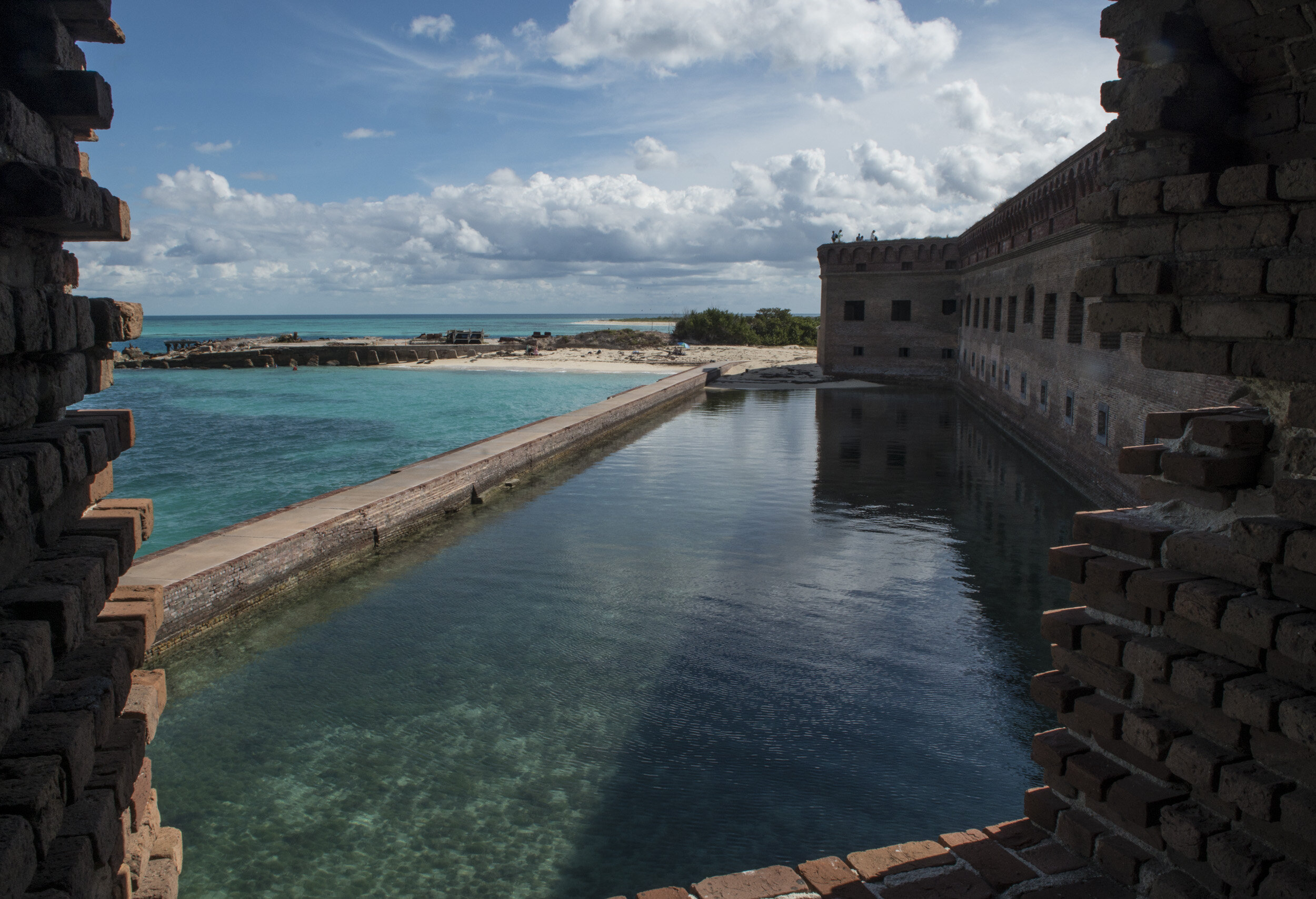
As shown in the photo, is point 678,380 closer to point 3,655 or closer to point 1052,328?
point 1052,328

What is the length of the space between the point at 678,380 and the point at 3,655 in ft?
100

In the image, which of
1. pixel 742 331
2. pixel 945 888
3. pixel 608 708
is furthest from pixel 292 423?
pixel 742 331

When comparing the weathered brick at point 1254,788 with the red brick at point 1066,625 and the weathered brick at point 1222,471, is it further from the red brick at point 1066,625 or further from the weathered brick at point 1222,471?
the weathered brick at point 1222,471

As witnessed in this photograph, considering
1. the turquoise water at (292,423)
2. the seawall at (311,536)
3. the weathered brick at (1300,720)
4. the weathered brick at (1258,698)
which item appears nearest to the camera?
the weathered brick at (1300,720)

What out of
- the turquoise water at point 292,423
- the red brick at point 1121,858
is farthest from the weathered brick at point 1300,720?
the turquoise water at point 292,423

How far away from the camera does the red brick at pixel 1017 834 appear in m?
3.70

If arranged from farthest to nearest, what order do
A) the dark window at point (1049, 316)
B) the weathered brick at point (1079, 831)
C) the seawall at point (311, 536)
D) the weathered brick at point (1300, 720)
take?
the dark window at point (1049, 316)
the seawall at point (311, 536)
the weathered brick at point (1079, 831)
the weathered brick at point (1300, 720)

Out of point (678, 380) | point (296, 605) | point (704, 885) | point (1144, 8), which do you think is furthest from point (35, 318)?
point (678, 380)

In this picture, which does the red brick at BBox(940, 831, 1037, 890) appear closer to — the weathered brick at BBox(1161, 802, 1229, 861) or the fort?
the fort

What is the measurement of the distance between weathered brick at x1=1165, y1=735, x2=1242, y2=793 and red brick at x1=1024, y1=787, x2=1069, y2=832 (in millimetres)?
682

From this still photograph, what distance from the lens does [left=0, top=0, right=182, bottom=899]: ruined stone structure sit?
230cm

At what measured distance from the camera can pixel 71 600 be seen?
2.58m

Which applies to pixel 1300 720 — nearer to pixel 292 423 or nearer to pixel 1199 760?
pixel 1199 760

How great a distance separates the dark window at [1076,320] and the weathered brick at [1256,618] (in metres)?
14.9
